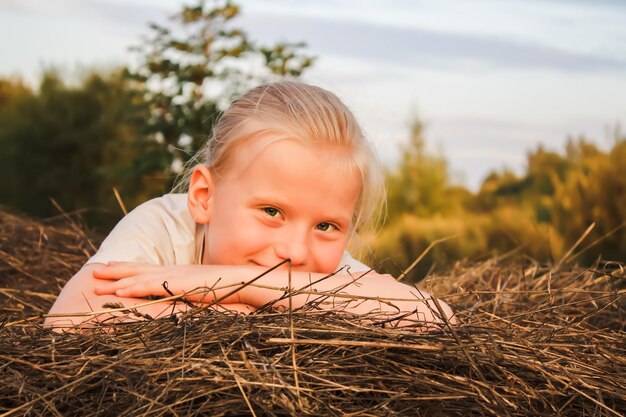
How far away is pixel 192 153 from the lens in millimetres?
5949

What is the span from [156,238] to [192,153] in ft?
10.7

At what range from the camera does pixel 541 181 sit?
8914mm

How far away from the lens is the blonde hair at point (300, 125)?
99.2 inches

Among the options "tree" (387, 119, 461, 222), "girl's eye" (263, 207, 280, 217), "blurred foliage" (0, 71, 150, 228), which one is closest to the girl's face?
"girl's eye" (263, 207, 280, 217)

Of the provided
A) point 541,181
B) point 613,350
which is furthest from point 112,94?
point 613,350

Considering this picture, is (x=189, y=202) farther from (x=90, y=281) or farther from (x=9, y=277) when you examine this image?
(x=9, y=277)

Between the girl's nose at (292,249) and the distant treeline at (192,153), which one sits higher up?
the girl's nose at (292,249)

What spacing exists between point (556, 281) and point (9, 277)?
247 centimetres

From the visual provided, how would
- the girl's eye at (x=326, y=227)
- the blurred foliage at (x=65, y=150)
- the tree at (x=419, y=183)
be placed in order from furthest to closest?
the blurred foliage at (x=65, y=150) → the tree at (x=419, y=183) → the girl's eye at (x=326, y=227)

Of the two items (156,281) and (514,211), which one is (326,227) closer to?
(156,281)

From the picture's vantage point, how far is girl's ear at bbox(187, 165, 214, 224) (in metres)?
2.64

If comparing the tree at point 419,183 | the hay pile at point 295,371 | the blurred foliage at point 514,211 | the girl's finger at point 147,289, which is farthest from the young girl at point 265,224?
the tree at point 419,183

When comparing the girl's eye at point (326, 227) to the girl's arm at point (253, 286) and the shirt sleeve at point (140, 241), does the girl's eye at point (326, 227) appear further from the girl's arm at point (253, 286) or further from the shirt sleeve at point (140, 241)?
the shirt sleeve at point (140, 241)

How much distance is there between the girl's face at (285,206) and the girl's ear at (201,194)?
0.10 metres
